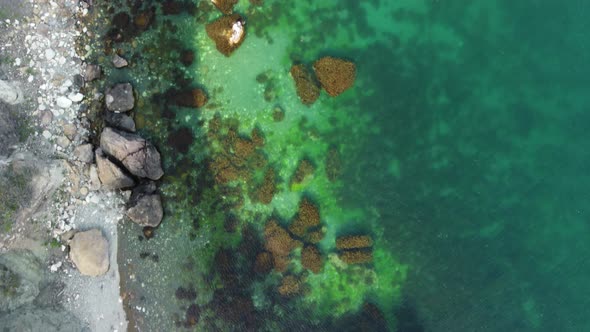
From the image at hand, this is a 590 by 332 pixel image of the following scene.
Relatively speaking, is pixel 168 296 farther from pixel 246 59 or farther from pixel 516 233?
pixel 516 233

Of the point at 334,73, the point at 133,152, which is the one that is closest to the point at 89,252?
the point at 133,152

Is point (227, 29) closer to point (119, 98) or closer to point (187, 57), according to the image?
point (187, 57)

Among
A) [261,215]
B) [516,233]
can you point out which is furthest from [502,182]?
[261,215]

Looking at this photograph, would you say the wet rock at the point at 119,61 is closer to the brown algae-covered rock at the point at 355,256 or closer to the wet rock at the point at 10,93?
the wet rock at the point at 10,93

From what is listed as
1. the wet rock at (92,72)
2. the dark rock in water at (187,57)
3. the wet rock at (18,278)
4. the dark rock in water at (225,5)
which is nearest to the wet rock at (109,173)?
the wet rock at (92,72)

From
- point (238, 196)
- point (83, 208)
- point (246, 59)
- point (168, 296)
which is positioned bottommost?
point (168, 296)

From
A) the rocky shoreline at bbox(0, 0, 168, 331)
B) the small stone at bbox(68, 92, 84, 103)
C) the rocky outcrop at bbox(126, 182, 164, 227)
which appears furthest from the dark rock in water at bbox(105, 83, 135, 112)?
the rocky outcrop at bbox(126, 182, 164, 227)
